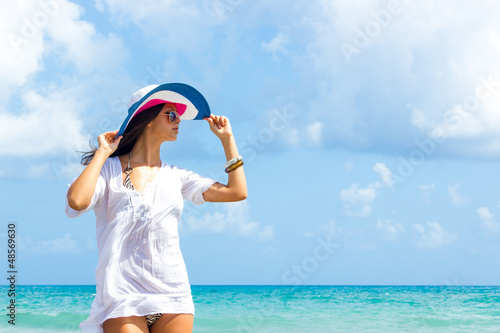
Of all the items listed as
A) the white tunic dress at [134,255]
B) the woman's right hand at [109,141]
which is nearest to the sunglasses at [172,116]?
the woman's right hand at [109,141]

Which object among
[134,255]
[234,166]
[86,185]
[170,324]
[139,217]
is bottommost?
[170,324]

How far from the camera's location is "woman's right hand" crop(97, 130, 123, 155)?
2721 millimetres

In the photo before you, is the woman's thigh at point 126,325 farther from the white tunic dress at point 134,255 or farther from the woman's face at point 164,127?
the woman's face at point 164,127

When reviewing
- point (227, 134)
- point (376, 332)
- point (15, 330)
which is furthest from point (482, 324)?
point (227, 134)

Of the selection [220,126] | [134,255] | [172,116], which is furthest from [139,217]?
[220,126]

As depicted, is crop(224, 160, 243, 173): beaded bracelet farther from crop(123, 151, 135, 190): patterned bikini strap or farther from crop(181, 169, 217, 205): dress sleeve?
crop(123, 151, 135, 190): patterned bikini strap

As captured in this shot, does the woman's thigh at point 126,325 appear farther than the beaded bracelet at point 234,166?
No

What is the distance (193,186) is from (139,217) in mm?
402

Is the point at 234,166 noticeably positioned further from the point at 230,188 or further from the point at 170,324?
the point at 170,324

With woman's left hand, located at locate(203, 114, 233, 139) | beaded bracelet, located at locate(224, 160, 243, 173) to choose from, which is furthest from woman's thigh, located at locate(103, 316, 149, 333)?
woman's left hand, located at locate(203, 114, 233, 139)

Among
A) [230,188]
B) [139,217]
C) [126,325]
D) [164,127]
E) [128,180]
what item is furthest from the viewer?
[230,188]

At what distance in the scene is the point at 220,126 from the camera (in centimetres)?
310

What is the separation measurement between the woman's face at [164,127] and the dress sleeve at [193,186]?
0.20 meters

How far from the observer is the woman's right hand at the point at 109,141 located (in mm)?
2721
